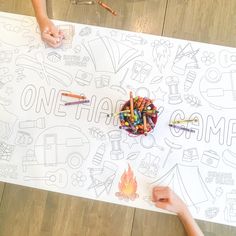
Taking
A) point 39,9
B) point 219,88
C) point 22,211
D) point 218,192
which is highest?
point 39,9

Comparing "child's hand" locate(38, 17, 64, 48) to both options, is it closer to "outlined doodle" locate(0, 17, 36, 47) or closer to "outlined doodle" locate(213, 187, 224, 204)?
"outlined doodle" locate(0, 17, 36, 47)

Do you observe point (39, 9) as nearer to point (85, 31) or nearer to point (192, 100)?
point (85, 31)

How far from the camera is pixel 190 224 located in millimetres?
728

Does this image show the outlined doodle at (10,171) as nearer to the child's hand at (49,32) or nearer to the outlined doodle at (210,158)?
the child's hand at (49,32)

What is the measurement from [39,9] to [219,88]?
450 mm

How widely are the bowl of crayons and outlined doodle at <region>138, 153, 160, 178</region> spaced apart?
62mm

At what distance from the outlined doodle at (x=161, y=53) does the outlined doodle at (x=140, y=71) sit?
0.07 ft

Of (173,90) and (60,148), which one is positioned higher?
(173,90)

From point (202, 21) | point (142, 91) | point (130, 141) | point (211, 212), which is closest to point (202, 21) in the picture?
point (202, 21)

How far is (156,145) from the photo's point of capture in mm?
762

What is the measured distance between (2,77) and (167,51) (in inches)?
15.3

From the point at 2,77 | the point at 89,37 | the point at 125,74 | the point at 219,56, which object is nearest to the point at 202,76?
the point at 219,56

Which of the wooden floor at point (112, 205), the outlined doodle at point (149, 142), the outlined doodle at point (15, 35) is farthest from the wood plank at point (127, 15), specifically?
the outlined doodle at point (149, 142)

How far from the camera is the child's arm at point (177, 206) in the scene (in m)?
0.73
